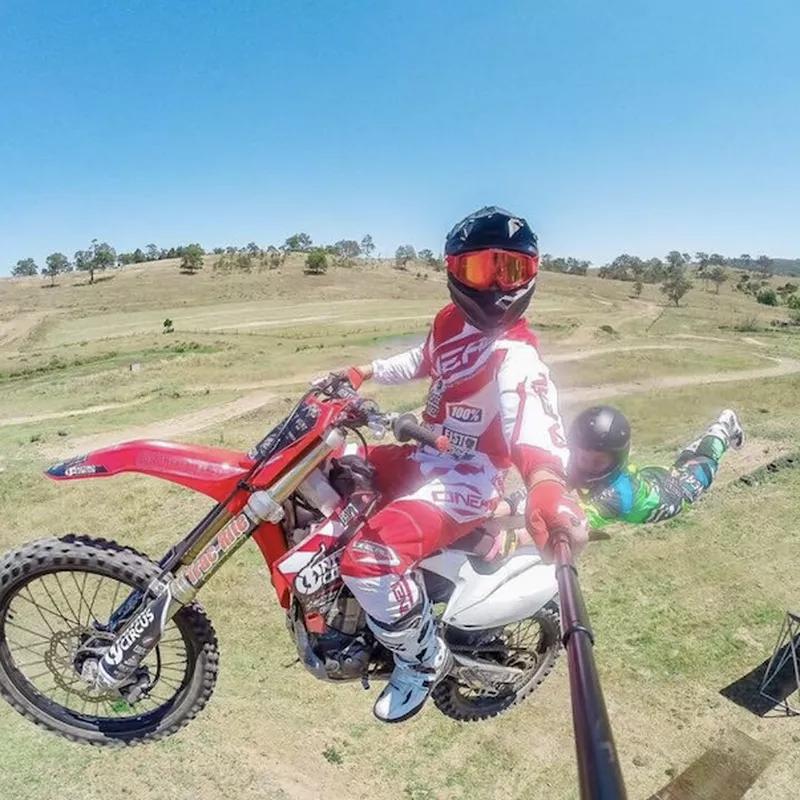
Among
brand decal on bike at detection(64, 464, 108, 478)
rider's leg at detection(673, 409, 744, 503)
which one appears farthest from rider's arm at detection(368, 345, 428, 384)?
rider's leg at detection(673, 409, 744, 503)

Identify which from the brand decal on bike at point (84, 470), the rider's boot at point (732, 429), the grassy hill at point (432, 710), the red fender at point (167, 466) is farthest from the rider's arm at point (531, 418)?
the grassy hill at point (432, 710)

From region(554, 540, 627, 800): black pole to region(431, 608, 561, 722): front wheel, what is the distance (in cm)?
320

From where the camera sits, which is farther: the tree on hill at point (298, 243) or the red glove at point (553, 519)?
the tree on hill at point (298, 243)

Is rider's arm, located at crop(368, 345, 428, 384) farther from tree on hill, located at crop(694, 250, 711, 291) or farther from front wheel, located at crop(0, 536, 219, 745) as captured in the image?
tree on hill, located at crop(694, 250, 711, 291)

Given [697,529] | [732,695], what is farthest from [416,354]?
[697,529]

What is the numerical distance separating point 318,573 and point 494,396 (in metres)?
1.46

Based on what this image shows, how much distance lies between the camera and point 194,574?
3.87 m

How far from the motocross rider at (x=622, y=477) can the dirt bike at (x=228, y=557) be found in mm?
1387

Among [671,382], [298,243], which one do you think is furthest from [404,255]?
[671,382]

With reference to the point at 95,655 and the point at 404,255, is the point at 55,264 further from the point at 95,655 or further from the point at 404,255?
the point at 95,655

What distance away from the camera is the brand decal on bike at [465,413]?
4.08 meters

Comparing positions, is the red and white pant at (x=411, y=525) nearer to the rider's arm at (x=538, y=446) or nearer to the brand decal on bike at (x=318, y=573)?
the brand decal on bike at (x=318, y=573)

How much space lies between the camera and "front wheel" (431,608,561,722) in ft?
16.4

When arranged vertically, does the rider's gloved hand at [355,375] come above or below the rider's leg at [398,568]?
above
